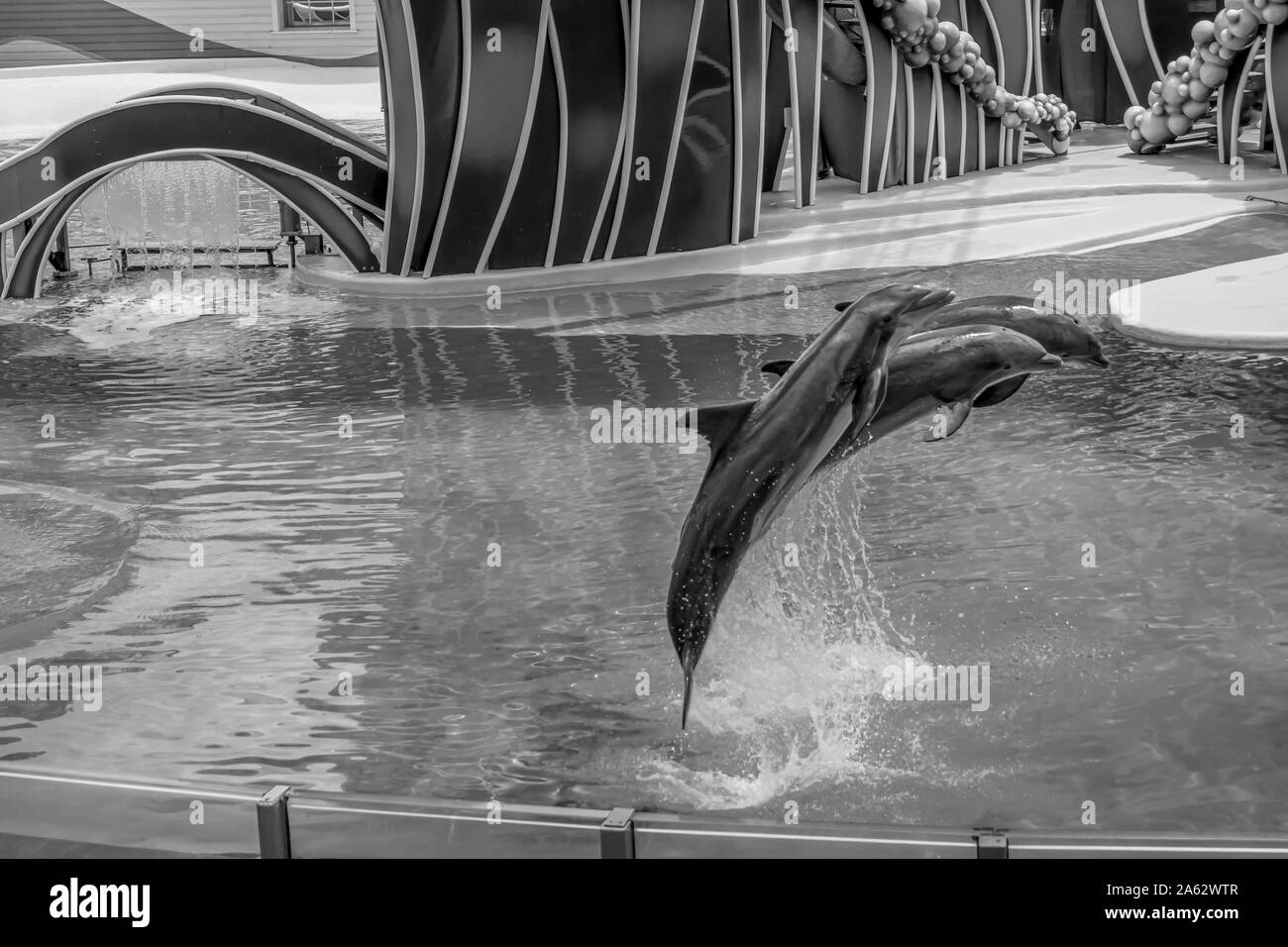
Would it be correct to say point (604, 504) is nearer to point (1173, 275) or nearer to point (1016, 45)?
point (1173, 275)

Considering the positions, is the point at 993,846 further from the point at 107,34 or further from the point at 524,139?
the point at 107,34

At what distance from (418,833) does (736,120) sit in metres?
11.6

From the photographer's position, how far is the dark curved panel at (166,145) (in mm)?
13359

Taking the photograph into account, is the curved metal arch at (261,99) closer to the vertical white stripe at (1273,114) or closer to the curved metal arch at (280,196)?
the curved metal arch at (280,196)

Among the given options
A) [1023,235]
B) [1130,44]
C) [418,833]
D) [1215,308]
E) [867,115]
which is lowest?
[418,833]

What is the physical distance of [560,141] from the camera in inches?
524

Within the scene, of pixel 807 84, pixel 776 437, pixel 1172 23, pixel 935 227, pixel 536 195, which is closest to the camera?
pixel 776 437

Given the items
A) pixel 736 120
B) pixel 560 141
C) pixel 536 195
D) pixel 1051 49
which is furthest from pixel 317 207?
pixel 1051 49

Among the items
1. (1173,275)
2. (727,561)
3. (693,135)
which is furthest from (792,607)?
(693,135)

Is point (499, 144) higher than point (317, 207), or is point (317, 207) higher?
point (499, 144)

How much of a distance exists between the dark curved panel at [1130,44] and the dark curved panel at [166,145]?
11854mm

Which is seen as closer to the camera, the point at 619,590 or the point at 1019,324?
the point at 1019,324

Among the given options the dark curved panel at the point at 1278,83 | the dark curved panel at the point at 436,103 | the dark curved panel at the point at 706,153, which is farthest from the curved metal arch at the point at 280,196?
the dark curved panel at the point at 1278,83

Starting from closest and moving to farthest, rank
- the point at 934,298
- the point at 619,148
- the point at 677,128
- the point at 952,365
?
the point at 934,298
the point at 952,365
the point at 619,148
the point at 677,128
